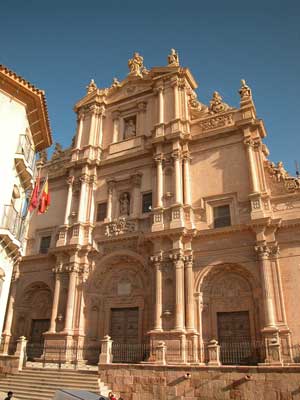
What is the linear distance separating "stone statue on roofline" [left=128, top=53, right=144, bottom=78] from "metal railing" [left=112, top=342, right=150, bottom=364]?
1840 cm

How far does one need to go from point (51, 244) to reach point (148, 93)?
12120mm

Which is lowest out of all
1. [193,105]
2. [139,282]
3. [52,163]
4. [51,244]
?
[139,282]

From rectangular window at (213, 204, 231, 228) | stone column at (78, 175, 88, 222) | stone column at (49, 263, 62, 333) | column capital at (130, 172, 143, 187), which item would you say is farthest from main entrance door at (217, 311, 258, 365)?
stone column at (78, 175, 88, 222)

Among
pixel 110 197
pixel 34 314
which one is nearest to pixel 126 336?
pixel 34 314

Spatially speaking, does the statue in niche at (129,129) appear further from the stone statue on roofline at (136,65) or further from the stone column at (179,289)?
the stone column at (179,289)

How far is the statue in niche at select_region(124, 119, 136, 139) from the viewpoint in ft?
82.0

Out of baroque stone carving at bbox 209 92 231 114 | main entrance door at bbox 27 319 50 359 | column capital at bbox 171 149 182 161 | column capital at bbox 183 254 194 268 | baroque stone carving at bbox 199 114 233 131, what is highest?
baroque stone carving at bbox 209 92 231 114

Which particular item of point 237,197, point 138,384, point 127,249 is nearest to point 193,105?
point 237,197

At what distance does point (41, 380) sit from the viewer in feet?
51.1

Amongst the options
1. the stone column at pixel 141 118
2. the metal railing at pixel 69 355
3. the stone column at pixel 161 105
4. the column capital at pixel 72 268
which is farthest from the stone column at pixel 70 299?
the stone column at pixel 161 105

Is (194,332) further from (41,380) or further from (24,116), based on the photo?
(24,116)

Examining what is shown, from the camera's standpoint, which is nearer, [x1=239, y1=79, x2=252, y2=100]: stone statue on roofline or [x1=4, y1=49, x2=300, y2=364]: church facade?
[x1=4, y1=49, x2=300, y2=364]: church facade

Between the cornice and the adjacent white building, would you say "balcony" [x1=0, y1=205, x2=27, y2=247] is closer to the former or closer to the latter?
the adjacent white building

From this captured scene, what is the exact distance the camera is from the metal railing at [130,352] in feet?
58.0
